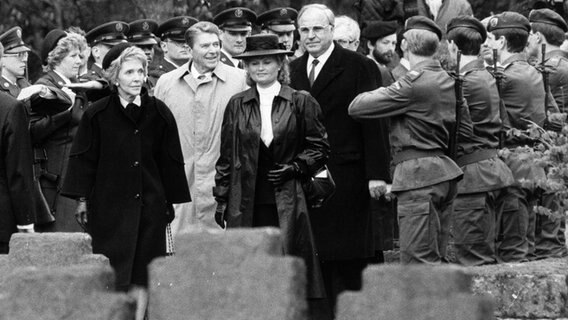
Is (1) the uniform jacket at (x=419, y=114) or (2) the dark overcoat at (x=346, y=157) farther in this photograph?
(2) the dark overcoat at (x=346, y=157)

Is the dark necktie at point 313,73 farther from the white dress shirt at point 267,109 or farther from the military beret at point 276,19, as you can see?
the military beret at point 276,19

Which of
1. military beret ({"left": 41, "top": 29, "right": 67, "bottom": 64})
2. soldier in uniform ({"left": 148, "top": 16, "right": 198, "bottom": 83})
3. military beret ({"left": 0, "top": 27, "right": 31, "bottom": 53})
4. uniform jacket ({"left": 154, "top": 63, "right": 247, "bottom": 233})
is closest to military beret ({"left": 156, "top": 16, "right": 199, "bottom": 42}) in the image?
soldier in uniform ({"left": 148, "top": 16, "right": 198, "bottom": 83})

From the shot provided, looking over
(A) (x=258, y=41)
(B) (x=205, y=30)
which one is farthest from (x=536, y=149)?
(B) (x=205, y=30)

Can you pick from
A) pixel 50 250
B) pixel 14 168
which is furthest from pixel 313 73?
pixel 50 250

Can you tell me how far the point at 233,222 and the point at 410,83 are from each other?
152 cm

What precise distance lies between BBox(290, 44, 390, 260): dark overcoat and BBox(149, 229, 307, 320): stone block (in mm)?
7136

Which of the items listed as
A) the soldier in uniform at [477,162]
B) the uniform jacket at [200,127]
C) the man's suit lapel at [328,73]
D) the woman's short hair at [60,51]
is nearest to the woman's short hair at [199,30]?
the uniform jacket at [200,127]

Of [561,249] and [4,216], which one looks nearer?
[4,216]

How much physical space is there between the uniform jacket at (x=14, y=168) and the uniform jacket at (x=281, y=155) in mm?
1316

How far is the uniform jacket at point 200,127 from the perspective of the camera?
10.6 meters

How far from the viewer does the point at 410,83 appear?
955cm

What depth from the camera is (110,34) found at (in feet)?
41.7

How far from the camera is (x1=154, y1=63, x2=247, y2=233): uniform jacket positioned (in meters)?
10.6

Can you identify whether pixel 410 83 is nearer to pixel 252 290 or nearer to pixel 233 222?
pixel 233 222
